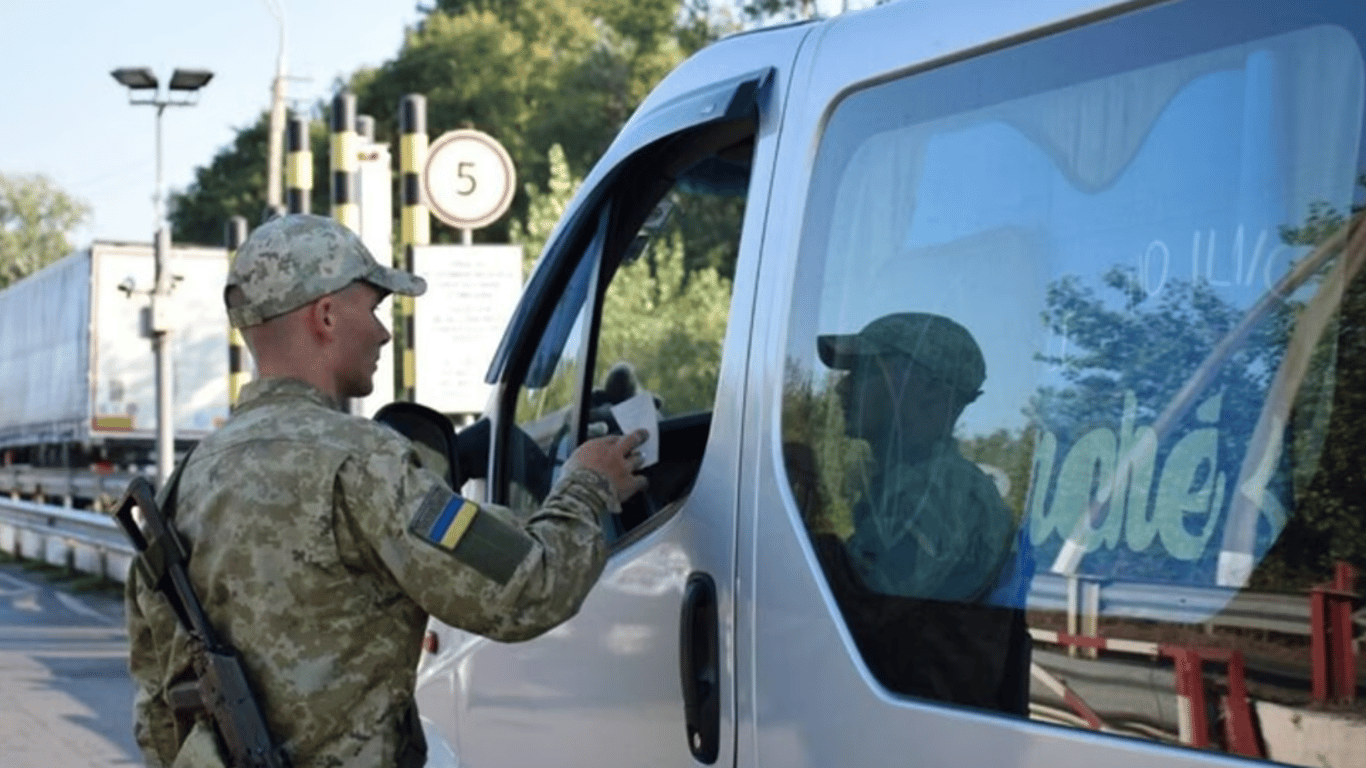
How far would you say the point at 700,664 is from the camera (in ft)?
10.2

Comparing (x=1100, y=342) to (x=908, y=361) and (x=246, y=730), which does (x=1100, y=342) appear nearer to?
(x=908, y=361)

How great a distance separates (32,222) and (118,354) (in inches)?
3543

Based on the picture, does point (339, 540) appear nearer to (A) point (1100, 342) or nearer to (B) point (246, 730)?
(B) point (246, 730)

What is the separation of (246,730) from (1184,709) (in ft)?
4.53

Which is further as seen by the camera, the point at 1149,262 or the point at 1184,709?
the point at 1149,262

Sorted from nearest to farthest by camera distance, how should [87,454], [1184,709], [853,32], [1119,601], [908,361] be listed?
[1184,709]
[1119,601]
[908,361]
[853,32]
[87,454]

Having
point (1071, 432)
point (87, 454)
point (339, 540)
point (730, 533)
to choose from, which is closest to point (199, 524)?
point (339, 540)

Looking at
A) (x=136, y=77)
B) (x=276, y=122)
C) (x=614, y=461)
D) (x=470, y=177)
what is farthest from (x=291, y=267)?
(x=276, y=122)

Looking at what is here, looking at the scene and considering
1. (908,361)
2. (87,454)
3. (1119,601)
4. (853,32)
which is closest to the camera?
(1119,601)

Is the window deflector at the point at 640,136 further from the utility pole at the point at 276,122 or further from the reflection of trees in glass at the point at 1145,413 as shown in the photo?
the utility pole at the point at 276,122

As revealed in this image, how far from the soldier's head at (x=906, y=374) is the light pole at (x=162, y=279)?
1438cm

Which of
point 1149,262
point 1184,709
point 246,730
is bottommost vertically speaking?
point 246,730

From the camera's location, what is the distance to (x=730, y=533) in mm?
3086

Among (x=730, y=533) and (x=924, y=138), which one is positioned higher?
(x=924, y=138)
